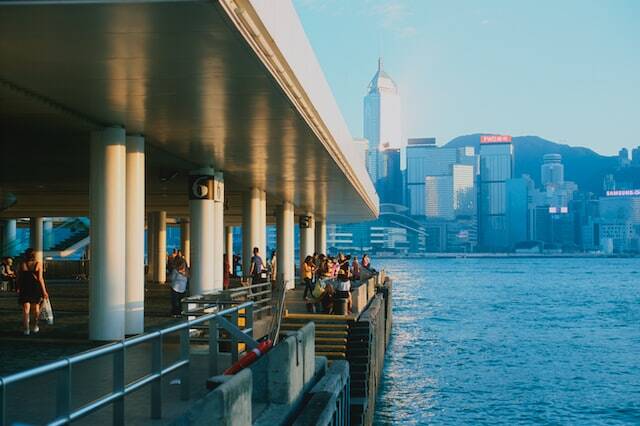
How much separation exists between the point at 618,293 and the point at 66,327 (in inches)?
3352

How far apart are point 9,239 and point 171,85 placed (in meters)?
45.5

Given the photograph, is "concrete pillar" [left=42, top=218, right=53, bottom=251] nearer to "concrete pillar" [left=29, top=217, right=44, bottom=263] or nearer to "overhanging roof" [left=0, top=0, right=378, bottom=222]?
"concrete pillar" [left=29, top=217, right=44, bottom=263]

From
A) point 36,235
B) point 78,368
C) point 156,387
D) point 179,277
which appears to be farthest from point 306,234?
point 78,368

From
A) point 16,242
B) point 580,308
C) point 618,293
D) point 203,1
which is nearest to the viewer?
point 203,1

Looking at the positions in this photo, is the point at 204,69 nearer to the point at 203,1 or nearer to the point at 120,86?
the point at 120,86

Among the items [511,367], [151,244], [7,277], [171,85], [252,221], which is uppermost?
[171,85]

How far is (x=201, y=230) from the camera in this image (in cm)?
2406

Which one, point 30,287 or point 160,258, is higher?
point 30,287

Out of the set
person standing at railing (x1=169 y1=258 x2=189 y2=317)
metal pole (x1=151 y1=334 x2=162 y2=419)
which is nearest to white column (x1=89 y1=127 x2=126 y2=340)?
person standing at railing (x1=169 y1=258 x2=189 y2=317)

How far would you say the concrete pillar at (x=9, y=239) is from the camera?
49000 millimetres

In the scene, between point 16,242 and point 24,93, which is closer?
point 24,93

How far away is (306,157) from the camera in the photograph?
2248 cm

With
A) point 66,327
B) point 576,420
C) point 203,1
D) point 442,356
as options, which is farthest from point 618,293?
point 203,1

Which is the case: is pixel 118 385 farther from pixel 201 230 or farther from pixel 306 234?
pixel 306 234
